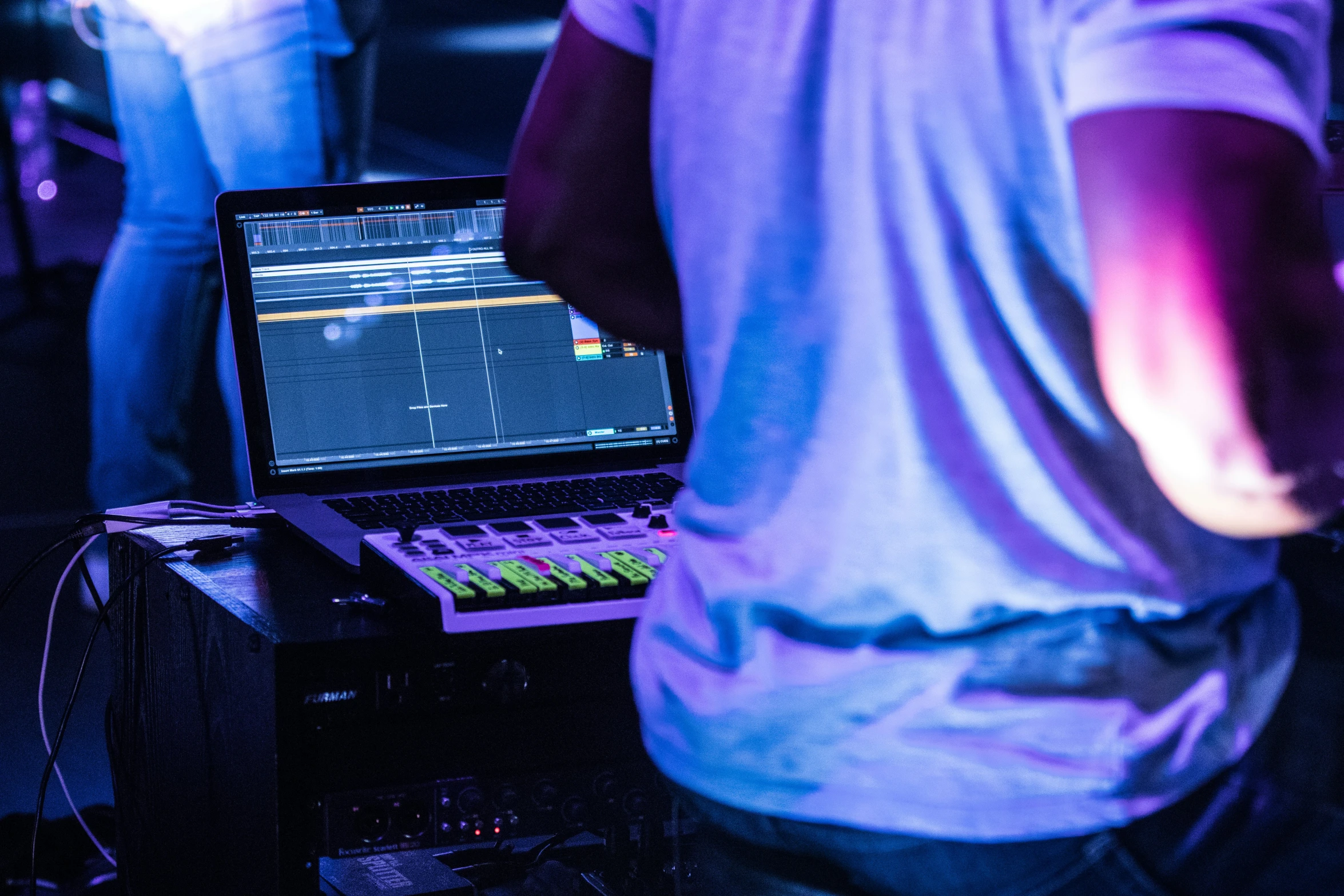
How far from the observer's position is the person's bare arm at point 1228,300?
400 mm

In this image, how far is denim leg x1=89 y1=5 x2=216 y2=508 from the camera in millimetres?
2303

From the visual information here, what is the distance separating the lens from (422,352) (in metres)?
1.24

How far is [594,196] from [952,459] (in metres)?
0.30

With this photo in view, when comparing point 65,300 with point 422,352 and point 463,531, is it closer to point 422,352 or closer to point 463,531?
point 422,352

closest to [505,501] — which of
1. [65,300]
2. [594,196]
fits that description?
[594,196]

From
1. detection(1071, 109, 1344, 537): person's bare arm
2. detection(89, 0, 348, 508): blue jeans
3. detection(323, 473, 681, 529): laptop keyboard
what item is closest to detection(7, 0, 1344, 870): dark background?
detection(89, 0, 348, 508): blue jeans

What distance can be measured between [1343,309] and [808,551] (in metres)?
0.21

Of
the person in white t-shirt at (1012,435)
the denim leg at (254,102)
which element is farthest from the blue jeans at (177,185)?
the person in white t-shirt at (1012,435)

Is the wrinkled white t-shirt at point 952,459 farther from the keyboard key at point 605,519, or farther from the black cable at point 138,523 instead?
the black cable at point 138,523

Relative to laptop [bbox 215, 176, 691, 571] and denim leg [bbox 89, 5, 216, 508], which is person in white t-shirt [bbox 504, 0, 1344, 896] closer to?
laptop [bbox 215, 176, 691, 571]

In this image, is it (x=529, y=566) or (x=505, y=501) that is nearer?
(x=529, y=566)

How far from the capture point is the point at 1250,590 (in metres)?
0.48

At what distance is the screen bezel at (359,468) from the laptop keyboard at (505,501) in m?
0.04

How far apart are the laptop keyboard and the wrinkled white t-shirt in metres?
0.59
